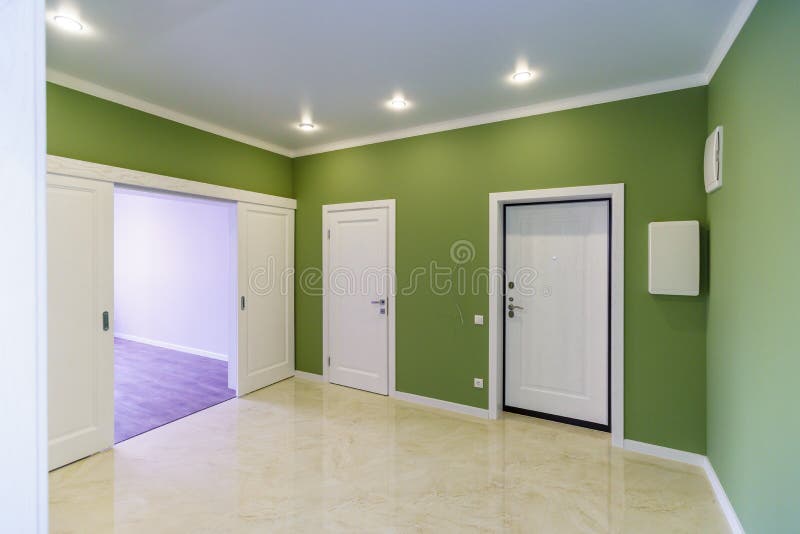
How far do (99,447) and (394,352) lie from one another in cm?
258

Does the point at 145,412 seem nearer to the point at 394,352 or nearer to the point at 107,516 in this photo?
the point at 107,516

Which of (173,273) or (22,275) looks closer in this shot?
(22,275)

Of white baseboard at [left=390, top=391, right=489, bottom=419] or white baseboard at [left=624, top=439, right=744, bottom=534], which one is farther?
white baseboard at [left=390, top=391, right=489, bottom=419]

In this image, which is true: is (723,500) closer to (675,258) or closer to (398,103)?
(675,258)

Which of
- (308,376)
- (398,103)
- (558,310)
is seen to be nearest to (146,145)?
(398,103)

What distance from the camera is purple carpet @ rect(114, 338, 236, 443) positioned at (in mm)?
3621

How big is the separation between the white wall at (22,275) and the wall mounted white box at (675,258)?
3241 mm

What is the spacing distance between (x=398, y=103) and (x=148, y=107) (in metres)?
2.15

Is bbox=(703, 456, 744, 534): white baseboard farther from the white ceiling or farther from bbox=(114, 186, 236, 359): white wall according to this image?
bbox=(114, 186, 236, 359): white wall

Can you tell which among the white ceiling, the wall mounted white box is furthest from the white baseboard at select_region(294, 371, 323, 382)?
the wall mounted white box

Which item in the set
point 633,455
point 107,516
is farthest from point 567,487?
point 107,516

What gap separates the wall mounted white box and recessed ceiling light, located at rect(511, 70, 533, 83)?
1.40 metres

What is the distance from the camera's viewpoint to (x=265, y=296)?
4473mm

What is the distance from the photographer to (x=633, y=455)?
2941 millimetres
